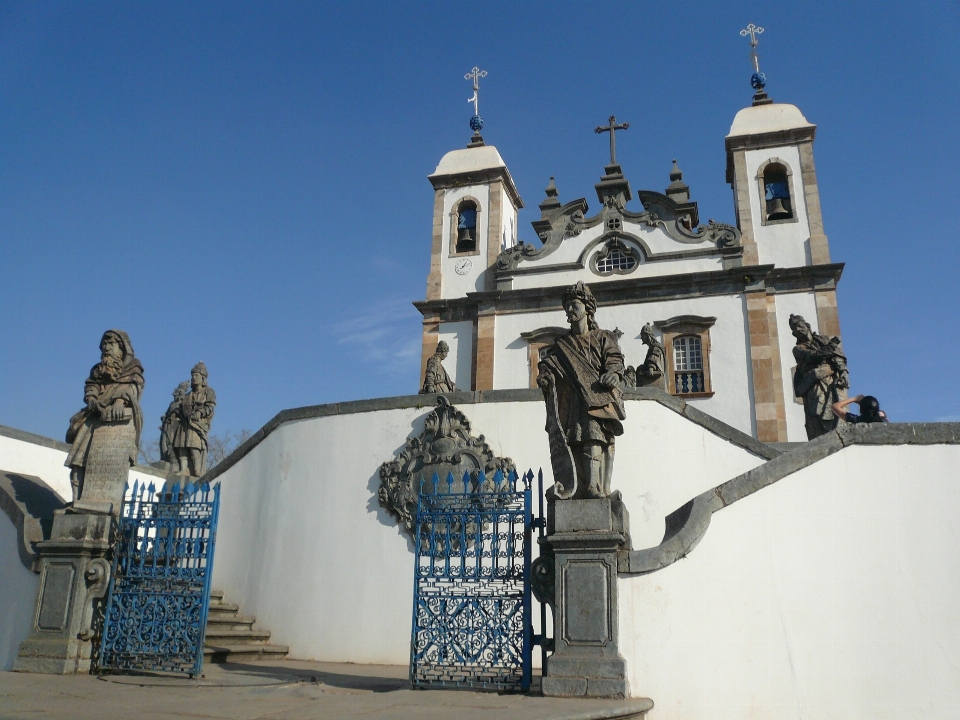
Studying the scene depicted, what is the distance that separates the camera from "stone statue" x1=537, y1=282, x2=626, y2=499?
729cm

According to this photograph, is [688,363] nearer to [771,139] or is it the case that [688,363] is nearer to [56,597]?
[771,139]

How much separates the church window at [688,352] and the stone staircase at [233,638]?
13098 millimetres

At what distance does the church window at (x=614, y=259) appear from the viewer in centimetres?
2333

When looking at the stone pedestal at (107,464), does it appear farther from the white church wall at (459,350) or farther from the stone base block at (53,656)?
the white church wall at (459,350)

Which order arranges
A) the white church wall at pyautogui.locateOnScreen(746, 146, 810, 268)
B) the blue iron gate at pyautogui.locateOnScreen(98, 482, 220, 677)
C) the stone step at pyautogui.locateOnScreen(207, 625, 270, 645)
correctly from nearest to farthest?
the blue iron gate at pyautogui.locateOnScreen(98, 482, 220, 677), the stone step at pyautogui.locateOnScreen(207, 625, 270, 645), the white church wall at pyautogui.locateOnScreen(746, 146, 810, 268)

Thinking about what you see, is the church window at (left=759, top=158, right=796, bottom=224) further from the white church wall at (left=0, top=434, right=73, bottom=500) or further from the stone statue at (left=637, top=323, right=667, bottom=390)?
the white church wall at (left=0, top=434, right=73, bottom=500)

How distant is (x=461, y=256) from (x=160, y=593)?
61.2ft

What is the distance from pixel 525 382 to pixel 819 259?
338 inches

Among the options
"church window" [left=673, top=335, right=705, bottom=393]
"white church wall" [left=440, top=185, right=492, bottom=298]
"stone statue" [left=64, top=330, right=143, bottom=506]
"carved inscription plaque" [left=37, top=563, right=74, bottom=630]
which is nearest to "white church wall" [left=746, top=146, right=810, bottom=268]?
"church window" [left=673, top=335, right=705, bottom=393]

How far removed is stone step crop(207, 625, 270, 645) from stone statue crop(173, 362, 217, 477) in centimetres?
400

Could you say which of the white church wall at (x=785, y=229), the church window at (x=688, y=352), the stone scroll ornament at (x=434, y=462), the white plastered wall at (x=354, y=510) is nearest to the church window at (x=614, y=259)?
the church window at (x=688, y=352)

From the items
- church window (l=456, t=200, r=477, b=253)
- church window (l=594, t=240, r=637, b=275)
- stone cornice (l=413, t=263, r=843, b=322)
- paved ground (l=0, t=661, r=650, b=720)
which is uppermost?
church window (l=456, t=200, r=477, b=253)

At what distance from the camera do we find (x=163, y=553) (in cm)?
891

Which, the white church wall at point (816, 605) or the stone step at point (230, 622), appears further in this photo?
the stone step at point (230, 622)
